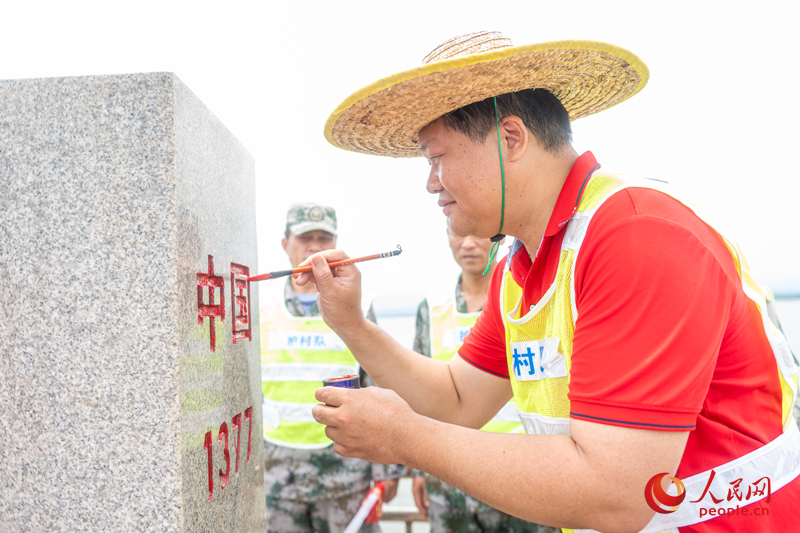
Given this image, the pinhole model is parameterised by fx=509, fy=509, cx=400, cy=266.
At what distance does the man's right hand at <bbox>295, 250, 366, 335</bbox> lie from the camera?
1.84 meters

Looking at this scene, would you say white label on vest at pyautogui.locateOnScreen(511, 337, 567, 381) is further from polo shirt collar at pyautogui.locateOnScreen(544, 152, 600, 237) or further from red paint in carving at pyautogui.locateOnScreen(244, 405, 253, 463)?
red paint in carving at pyautogui.locateOnScreen(244, 405, 253, 463)

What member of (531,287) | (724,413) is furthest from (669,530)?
(531,287)

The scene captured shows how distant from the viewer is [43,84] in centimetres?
128

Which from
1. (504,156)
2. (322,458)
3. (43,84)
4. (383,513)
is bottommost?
(383,513)

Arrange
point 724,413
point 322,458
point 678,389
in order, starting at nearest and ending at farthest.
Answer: point 678,389 → point 724,413 → point 322,458

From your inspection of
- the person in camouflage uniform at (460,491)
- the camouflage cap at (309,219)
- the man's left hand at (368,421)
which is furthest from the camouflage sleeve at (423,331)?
the man's left hand at (368,421)

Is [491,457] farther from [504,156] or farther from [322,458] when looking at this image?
[322,458]

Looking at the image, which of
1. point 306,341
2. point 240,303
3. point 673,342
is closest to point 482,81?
point 673,342

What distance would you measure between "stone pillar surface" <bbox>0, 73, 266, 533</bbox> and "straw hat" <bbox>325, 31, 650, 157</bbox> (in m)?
0.58

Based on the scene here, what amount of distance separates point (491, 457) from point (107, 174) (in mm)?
1185

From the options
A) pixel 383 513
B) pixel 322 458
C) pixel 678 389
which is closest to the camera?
pixel 678 389

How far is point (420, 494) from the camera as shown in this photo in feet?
12.5

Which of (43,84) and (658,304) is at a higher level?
(43,84)

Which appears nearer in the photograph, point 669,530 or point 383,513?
point 669,530
